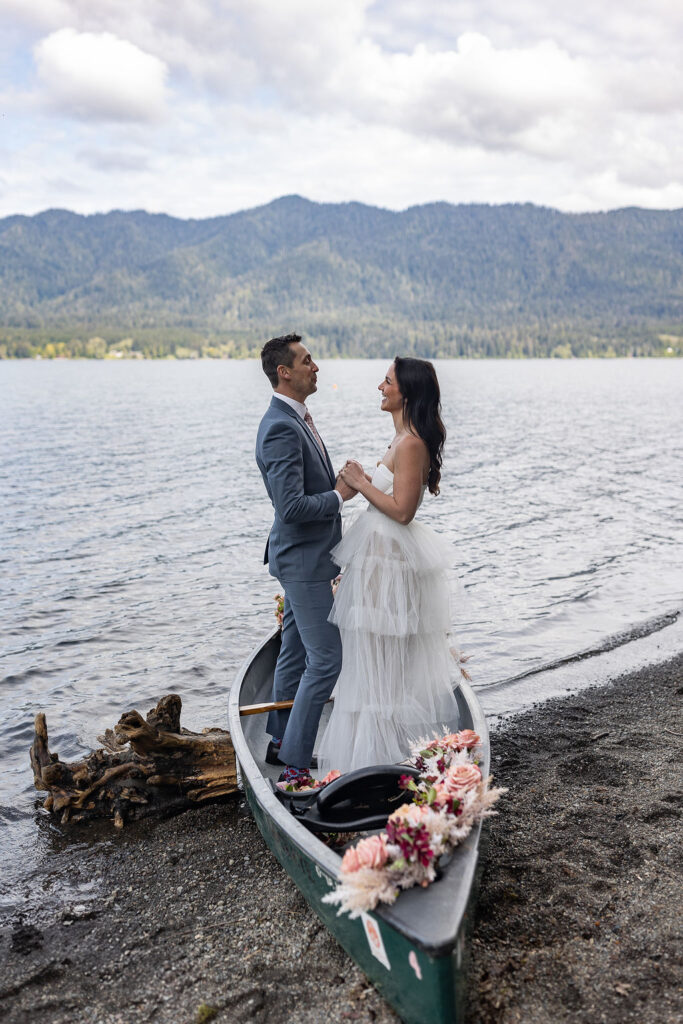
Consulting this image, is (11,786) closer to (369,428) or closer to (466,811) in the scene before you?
(466,811)

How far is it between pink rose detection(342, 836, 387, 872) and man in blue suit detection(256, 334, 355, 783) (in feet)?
5.54

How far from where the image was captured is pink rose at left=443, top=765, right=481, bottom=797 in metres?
4.39

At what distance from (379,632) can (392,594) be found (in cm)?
29

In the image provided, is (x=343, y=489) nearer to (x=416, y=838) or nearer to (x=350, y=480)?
(x=350, y=480)

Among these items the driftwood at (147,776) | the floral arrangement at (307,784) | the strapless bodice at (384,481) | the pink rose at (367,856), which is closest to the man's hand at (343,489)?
the strapless bodice at (384,481)

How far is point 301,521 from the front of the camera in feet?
17.8

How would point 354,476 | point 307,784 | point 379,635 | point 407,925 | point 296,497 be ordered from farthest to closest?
point 379,635, point 354,476, point 307,784, point 296,497, point 407,925

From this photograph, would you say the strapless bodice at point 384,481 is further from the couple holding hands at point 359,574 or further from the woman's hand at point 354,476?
the woman's hand at point 354,476

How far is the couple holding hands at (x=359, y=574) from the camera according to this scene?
5.50 metres

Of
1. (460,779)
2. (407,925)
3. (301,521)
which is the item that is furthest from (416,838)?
(301,521)

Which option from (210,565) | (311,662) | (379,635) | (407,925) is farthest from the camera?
(210,565)

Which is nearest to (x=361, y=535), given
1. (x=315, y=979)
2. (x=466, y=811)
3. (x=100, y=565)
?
(x=466, y=811)

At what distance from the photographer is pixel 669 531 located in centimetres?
2016

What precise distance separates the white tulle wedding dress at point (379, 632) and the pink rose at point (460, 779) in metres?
1.29
